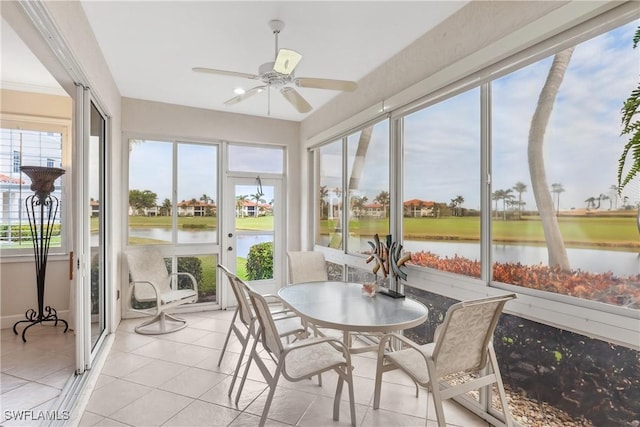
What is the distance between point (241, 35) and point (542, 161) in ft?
7.82

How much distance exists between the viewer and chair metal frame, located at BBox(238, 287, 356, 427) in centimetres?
195

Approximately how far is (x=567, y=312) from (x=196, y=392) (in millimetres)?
2522

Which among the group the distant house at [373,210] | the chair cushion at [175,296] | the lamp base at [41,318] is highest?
the distant house at [373,210]

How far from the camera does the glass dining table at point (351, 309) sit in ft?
6.54

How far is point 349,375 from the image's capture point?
2070 mm

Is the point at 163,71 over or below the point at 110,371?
over

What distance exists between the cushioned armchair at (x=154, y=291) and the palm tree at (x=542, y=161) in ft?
12.1

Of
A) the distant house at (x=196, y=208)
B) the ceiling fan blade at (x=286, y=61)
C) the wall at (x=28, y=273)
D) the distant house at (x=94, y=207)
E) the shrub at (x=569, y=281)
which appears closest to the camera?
the shrub at (x=569, y=281)

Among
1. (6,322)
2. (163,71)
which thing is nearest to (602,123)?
(163,71)

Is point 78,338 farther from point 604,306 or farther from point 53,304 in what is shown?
point 604,306

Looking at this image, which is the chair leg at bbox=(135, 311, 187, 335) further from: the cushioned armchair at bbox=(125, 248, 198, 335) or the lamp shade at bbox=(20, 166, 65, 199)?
the lamp shade at bbox=(20, 166, 65, 199)

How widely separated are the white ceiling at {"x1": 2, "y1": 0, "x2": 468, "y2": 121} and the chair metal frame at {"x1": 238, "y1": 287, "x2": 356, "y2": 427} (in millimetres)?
1997

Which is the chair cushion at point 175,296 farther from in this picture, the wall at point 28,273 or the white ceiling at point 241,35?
the white ceiling at point 241,35

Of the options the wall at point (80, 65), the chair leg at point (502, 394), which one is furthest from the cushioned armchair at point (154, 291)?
the chair leg at point (502, 394)
